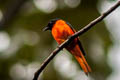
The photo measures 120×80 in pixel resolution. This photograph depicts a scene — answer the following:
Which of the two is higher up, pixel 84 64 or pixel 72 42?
pixel 72 42

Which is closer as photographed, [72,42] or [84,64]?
[84,64]

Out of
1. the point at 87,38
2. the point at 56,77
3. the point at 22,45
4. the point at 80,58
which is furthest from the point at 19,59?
the point at 80,58

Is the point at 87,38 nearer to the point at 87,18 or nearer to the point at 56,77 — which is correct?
the point at 87,18

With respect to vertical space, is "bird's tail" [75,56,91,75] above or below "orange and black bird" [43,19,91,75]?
below

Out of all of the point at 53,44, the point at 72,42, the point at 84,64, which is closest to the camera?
the point at 84,64

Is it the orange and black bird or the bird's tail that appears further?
the orange and black bird

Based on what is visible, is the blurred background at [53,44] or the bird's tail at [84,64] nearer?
the bird's tail at [84,64]

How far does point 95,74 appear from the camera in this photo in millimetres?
8906

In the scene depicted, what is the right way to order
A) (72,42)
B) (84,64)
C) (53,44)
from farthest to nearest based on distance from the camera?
1. (53,44)
2. (72,42)
3. (84,64)

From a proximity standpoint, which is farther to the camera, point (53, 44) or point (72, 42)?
point (53, 44)

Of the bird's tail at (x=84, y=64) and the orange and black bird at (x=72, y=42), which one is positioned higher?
the orange and black bird at (x=72, y=42)

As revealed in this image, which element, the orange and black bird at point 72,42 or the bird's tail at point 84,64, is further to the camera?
the orange and black bird at point 72,42

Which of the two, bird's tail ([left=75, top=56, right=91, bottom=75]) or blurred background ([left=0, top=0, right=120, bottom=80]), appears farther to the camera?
blurred background ([left=0, top=0, right=120, bottom=80])

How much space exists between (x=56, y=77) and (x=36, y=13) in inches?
73.8
